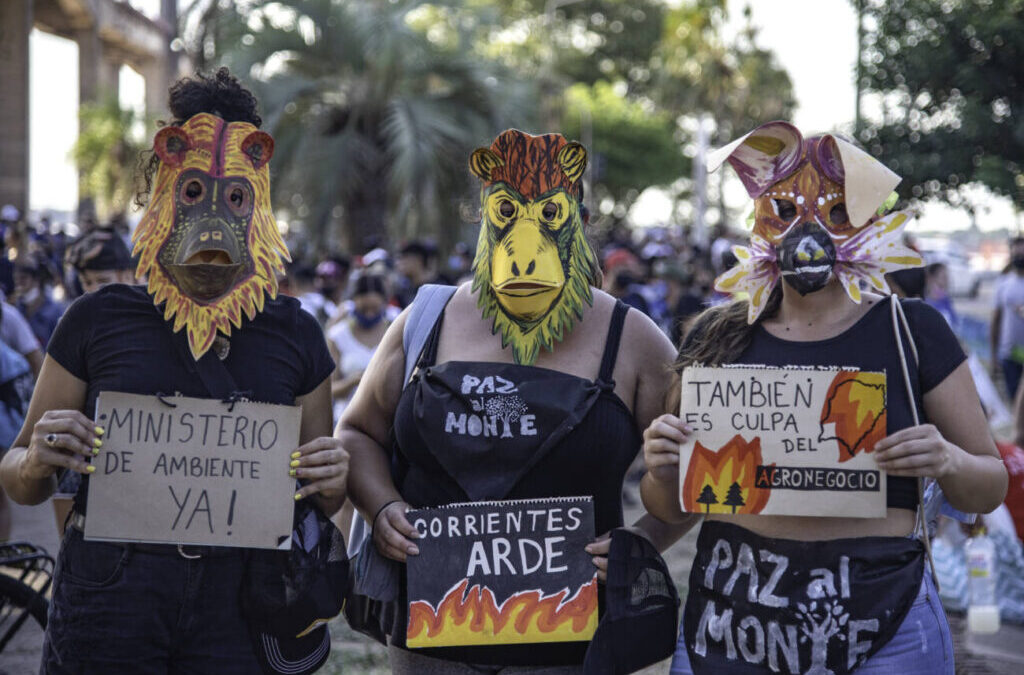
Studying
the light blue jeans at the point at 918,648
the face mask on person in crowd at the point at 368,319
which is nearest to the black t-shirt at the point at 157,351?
the light blue jeans at the point at 918,648

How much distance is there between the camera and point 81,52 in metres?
34.3

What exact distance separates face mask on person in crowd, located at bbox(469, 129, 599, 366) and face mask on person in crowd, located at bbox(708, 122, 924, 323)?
0.39 m

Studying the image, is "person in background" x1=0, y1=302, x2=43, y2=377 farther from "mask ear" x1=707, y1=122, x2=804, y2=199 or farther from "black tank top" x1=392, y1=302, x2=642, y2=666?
"mask ear" x1=707, y1=122, x2=804, y2=199

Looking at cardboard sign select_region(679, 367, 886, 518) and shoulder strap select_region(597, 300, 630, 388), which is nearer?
cardboard sign select_region(679, 367, 886, 518)

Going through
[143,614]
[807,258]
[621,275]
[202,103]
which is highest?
[621,275]

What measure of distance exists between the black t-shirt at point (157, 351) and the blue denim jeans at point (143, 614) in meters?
0.35

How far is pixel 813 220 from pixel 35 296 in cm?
723

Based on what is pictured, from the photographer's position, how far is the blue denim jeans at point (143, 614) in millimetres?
2641

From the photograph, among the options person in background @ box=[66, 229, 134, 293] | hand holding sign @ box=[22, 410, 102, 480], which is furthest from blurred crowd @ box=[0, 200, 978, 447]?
hand holding sign @ box=[22, 410, 102, 480]

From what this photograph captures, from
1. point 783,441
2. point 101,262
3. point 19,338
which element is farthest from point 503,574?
point 19,338

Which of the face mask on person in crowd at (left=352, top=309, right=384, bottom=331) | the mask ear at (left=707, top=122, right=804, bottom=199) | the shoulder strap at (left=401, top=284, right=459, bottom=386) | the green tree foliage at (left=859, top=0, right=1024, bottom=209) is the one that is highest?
the green tree foliage at (left=859, top=0, right=1024, bottom=209)

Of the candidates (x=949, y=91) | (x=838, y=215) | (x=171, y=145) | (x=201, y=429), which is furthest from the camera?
(x=949, y=91)

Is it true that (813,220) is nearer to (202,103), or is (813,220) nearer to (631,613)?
(631,613)

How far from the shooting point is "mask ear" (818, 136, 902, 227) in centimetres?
278
